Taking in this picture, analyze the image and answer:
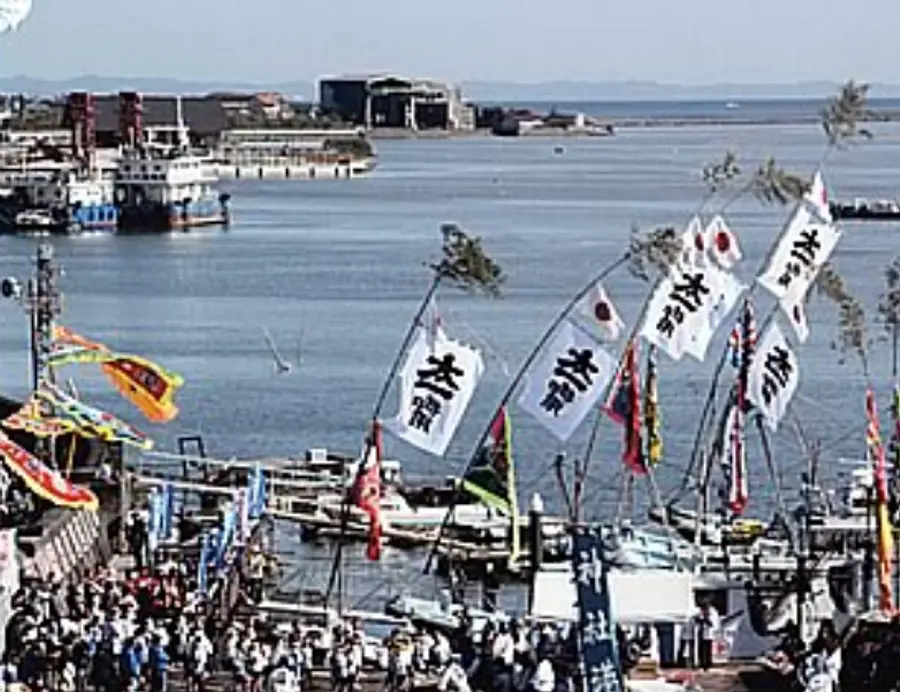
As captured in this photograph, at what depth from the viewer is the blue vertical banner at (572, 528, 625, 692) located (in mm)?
16422

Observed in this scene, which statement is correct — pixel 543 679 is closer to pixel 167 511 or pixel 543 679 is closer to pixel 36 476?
pixel 36 476

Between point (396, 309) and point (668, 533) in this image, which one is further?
point (396, 309)

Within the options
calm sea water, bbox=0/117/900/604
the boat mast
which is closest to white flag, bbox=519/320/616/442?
the boat mast

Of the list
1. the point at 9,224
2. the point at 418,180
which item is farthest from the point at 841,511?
the point at 418,180

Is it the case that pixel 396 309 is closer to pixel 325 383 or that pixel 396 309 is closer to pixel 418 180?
pixel 325 383

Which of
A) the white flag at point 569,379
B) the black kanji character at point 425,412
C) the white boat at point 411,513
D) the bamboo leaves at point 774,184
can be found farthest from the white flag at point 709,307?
the white boat at point 411,513

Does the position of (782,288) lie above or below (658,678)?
above

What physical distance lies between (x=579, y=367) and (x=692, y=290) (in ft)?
7.29

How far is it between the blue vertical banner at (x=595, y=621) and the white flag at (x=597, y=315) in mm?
9604

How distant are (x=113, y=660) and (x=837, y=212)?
311 feet

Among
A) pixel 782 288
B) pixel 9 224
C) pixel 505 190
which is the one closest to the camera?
pixel 782 288

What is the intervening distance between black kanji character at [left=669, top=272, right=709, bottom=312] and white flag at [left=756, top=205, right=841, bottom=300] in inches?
26.7

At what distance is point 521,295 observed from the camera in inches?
3307

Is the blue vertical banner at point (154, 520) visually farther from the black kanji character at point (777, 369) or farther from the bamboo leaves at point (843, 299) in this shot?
the bamboo leaves at point (843, 299)
